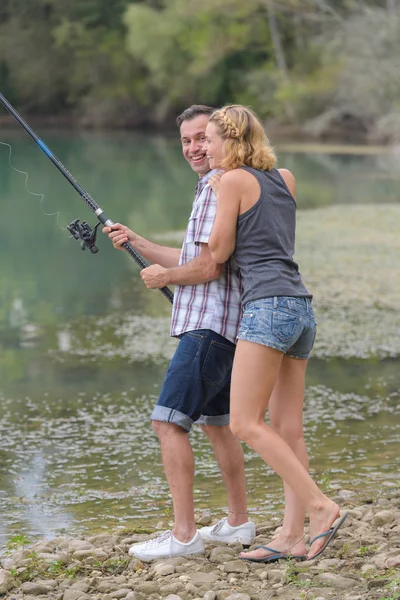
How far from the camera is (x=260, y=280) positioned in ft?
12.2

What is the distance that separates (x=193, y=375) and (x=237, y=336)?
0.23m

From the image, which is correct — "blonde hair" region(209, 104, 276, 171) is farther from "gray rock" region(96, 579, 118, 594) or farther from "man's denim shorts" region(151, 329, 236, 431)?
"gray rock" region(96, 579, 118, 594)

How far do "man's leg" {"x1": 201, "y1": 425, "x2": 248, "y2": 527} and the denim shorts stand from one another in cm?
56

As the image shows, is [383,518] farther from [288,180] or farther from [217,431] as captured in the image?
[288,180]

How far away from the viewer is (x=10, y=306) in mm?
10859

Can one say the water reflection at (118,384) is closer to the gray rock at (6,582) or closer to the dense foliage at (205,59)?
the gray rock at (6,582)

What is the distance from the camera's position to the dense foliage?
143 feet

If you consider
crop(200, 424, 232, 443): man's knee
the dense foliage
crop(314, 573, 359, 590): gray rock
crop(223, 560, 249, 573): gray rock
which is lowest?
crop(223, 560, 249, 573): gray rock

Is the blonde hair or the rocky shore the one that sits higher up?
the blonde hair

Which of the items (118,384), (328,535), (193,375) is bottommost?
(328,535)

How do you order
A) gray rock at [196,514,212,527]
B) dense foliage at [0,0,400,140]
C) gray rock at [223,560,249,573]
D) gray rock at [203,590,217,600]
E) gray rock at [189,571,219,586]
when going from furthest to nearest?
dense foliage at [0,0,400,140], gray rock at [196,514,212,527], gray rock at [223,560,249,573], gray rock at [189,571,219,586], gray rock at [203,590,217,600]

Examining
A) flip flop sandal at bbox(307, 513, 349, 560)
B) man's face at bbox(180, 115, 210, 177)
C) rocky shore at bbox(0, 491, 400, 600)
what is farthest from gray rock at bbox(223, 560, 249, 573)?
man's face at bbox(180, 115, 210, 177)

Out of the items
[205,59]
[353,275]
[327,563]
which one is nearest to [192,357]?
[327,563]

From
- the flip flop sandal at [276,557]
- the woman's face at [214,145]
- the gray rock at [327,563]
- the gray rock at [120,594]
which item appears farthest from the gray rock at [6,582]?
the woman's face at [214,145]
